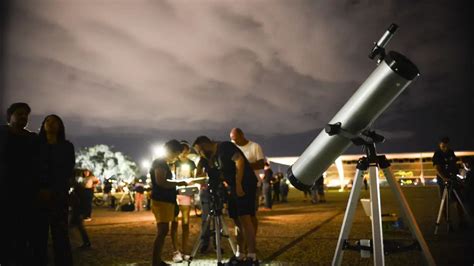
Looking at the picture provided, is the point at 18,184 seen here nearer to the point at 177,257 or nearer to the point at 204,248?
the point at 177,257

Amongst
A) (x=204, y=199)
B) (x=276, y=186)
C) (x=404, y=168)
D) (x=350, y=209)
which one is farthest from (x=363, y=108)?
(x=404, y=168)

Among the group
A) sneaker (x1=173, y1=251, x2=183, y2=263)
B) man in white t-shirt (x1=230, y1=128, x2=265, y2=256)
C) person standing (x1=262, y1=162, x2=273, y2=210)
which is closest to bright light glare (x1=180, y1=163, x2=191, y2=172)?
man in white t-shirt (x1=230, y1=128, x2=265, y2=256)

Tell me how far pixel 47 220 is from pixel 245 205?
2264 millimetres

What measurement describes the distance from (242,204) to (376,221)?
7.02 feet

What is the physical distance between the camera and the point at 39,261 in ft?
12.7

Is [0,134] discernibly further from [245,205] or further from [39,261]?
[245,205]

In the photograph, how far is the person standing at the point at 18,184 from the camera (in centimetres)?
362

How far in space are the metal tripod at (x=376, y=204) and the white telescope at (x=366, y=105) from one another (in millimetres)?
229

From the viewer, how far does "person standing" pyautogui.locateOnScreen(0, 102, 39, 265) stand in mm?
3625

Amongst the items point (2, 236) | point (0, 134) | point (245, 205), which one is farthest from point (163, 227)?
point (0, 134)

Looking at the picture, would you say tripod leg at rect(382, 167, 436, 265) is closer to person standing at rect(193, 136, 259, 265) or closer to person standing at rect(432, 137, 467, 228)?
person standing at rect(193, 136, 259, 265)

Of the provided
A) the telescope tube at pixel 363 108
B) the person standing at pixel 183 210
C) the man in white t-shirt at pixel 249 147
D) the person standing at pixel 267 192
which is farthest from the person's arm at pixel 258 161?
the person standing at pixel 267 192

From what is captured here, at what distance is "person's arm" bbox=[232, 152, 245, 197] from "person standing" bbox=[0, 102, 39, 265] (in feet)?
7.37

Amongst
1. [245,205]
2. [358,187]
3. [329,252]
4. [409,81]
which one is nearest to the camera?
[409,81]
